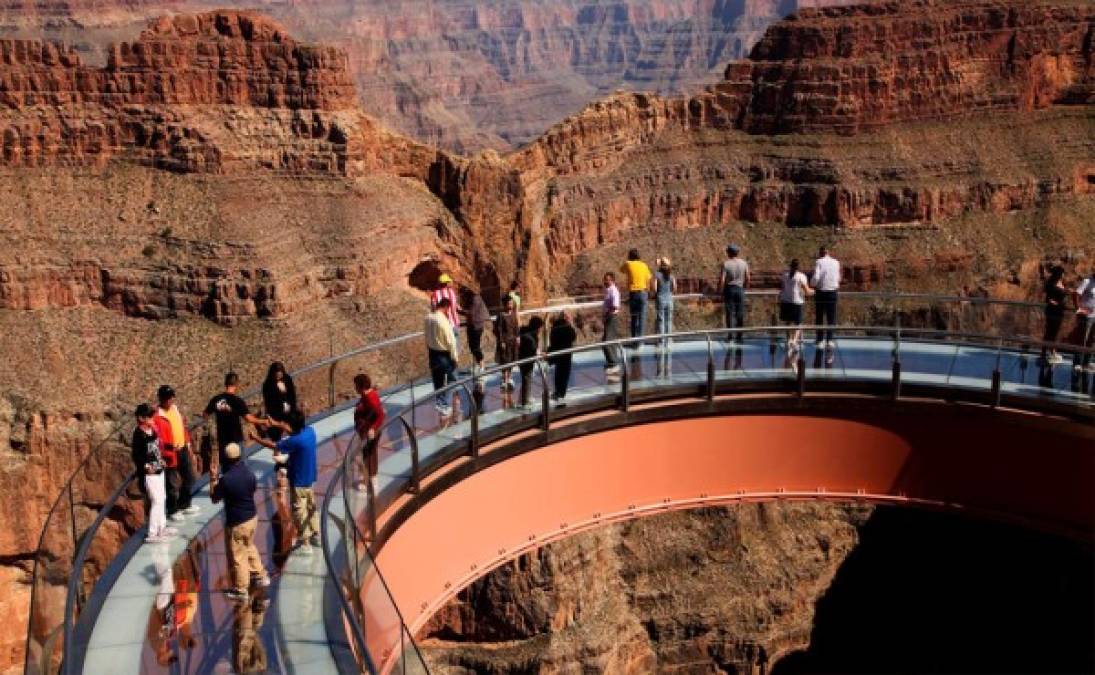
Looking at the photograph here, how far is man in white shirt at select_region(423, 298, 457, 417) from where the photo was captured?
17859mm

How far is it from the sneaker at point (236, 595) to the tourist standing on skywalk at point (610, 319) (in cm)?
772

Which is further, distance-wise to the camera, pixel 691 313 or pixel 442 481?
pixel 691 313

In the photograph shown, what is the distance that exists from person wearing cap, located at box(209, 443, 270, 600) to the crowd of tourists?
12mm

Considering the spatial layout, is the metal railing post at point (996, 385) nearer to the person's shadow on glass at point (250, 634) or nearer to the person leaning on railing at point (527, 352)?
the person leaning on railing at point (527, 352)

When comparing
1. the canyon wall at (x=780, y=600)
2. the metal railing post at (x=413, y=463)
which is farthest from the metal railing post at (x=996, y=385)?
the canyon wall at (x=780, y=600)

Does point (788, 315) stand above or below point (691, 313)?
above

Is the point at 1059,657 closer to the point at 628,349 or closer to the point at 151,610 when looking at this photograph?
the point at 628,349

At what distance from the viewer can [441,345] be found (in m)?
18.0

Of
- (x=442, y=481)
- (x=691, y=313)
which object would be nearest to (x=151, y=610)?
(x=442, y=481)

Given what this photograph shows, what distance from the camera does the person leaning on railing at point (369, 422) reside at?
13945 millimetres

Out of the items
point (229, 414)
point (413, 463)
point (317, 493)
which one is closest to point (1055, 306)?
point (413, 463)

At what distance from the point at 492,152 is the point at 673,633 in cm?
3460

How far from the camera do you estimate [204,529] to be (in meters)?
14.8

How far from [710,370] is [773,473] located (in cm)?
205
